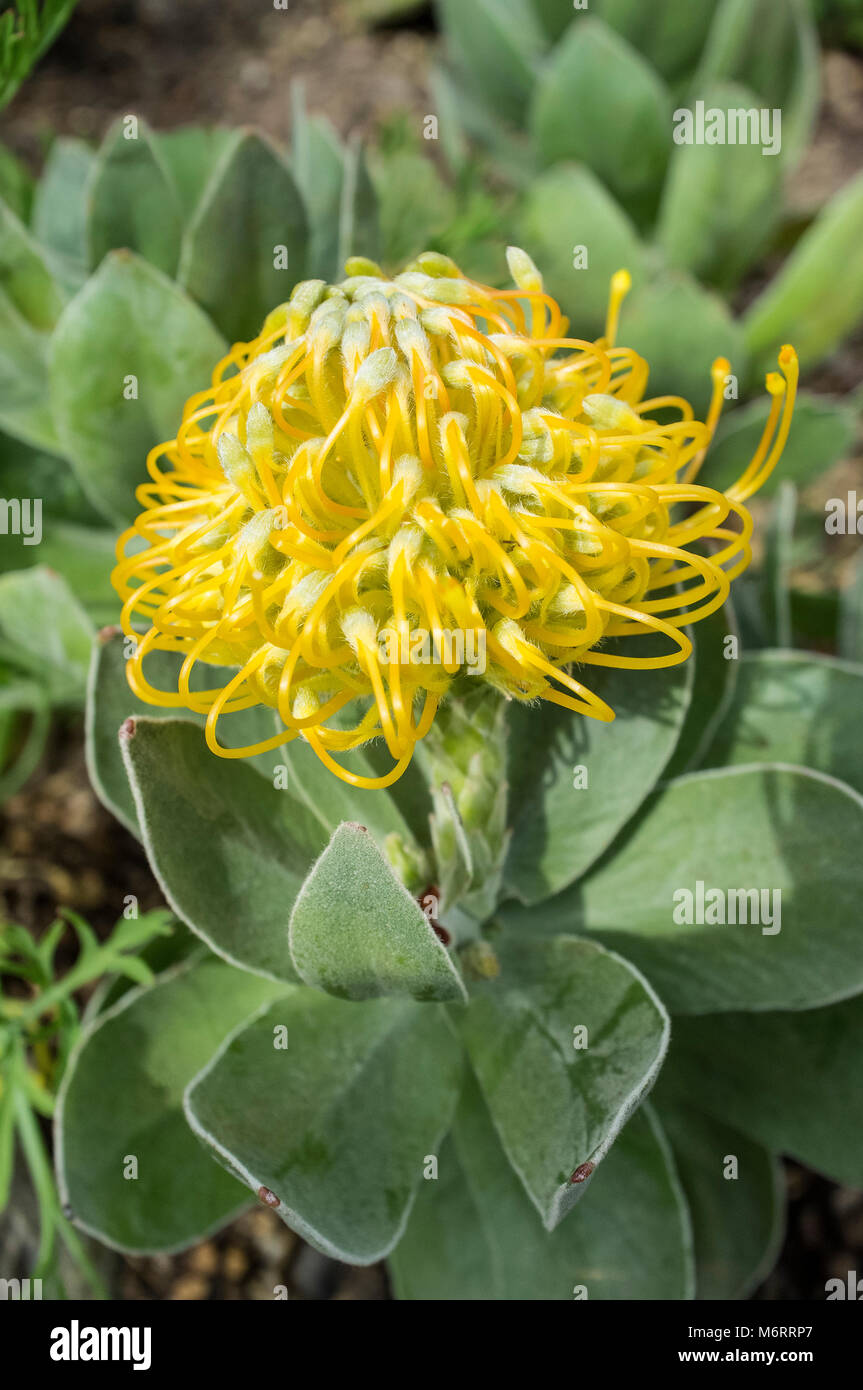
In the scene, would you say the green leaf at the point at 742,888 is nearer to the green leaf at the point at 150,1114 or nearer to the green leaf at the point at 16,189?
the green leaf at the point at 150,1114

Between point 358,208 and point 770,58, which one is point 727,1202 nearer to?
point 358,208

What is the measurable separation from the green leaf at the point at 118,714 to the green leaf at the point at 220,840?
47 mm

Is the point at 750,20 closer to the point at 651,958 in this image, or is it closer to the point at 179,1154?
the point at 651,958

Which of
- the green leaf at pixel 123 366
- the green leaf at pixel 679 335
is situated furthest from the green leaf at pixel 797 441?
the green leaf at pixel 123 366

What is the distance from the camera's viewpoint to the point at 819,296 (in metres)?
1.77

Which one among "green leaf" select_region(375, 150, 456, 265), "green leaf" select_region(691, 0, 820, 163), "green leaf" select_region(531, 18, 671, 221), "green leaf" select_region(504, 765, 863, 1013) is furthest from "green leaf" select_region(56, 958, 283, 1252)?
"green leaf" select_region(691, 0, 820, 163)

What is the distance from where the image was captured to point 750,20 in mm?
1765

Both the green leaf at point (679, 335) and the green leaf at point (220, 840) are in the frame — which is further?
the green leaf at point (679, 335)

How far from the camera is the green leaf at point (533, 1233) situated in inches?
43.1

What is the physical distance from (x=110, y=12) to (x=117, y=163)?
211 centimetres

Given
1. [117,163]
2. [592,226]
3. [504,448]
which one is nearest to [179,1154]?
[504,448]

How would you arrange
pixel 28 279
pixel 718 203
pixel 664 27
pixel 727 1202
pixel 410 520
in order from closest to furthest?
pixel 410 520 → pixel 727 1202 → pixel 28 279 → pixel 718 203 → pixel 664 27

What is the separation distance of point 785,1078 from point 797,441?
2.76ft

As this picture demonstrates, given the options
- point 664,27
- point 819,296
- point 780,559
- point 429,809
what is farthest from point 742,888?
point 664,27
